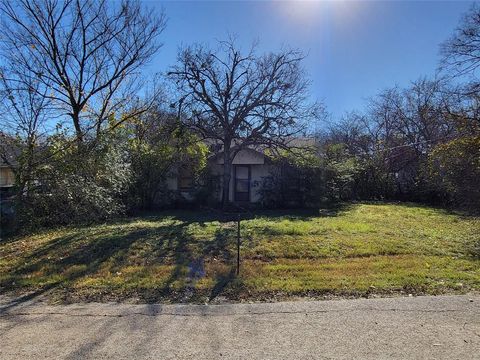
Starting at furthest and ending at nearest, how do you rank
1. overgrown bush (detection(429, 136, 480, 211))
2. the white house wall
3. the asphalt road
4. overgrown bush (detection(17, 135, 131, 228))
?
the white house wall, overgrown bush (detection(17, 135, 131, 228)), overgrown bush (detection(429, 136, 480, 211)), the asphalt road

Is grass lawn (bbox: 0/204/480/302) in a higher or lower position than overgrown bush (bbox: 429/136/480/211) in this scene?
lower

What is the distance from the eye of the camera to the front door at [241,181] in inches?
909

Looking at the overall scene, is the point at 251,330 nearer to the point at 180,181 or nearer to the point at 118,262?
the point at 118,262

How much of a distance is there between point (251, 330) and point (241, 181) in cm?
1868

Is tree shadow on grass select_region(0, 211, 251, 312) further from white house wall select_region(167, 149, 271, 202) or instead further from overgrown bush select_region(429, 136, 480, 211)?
white house wall select_region(167, 149, 271, 202)

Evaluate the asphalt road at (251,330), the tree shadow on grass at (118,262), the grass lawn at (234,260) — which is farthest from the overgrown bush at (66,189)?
the asphalt road at (251,330)

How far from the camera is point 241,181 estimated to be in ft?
75.8

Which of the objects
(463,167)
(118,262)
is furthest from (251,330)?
(463,167)

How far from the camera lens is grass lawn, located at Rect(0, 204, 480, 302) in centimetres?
620

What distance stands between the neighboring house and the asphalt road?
15995 millimetres

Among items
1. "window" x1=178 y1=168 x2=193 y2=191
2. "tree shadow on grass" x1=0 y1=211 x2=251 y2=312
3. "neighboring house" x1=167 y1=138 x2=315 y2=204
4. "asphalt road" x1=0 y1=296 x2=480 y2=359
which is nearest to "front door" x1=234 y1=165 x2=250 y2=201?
"neighboring house" x1=167 y1=138 x2=315 y2=204

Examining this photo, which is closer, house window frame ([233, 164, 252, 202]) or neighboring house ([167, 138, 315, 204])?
neighboring house ([167, 138, 315, 204])

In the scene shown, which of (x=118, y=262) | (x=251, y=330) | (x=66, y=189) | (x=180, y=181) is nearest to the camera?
(x=251, y=330)

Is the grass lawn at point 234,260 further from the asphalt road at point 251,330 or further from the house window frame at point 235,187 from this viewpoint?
the house window frame at point 235,187
